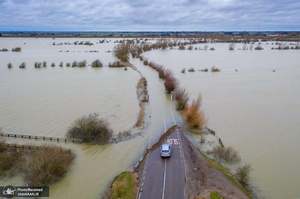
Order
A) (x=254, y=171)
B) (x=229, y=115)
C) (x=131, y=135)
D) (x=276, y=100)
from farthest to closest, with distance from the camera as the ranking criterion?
(x=276, y=100) < (x=229, y=115) < (x=131, y=135) < (x=254, y=171)

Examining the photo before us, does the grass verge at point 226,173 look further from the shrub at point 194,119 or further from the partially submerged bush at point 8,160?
the partially submerged bush at point 8,160

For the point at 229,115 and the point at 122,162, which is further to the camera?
the point at 229,115

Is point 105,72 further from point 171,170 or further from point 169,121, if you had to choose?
point 171,170

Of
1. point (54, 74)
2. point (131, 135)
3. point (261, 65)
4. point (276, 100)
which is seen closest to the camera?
point (131, 135)

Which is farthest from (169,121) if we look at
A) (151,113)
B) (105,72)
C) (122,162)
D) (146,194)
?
(105,72)

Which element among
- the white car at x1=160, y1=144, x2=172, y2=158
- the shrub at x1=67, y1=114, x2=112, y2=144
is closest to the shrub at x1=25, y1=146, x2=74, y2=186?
the shrub at x1=67, y1=114, x2=112, y2=144

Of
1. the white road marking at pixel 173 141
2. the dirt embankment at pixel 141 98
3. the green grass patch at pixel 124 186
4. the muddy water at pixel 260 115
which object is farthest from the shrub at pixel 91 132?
the muddy water at pixel 260 115

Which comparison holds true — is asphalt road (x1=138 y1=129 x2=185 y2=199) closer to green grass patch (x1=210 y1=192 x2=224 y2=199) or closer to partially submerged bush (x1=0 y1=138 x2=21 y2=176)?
green grass patch (x1=210 y1=192 x2=224 y2=199)
